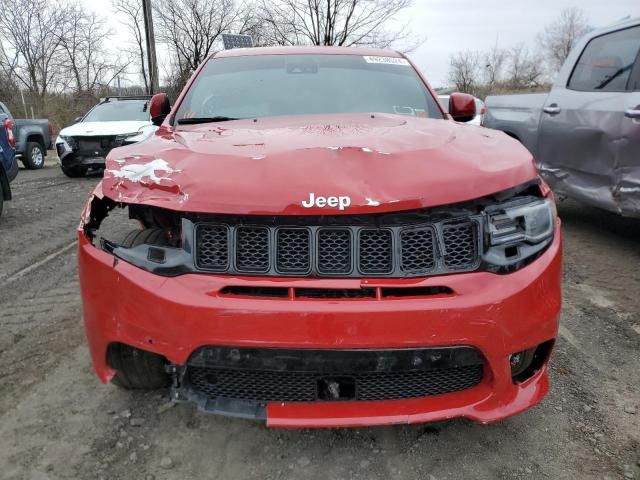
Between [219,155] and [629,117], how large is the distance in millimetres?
3604

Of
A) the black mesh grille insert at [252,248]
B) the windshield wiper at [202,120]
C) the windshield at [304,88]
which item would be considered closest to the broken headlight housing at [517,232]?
the black mesh grille insert at [252,248]

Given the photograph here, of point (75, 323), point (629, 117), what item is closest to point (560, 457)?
point (75, 323)

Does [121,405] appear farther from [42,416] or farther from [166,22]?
[166,22]

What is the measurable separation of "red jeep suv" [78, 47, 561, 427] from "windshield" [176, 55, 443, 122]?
1.07 m

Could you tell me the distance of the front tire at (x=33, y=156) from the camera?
1269cm

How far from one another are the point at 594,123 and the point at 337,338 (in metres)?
3.91

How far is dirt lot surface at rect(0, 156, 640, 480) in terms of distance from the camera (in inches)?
77.2

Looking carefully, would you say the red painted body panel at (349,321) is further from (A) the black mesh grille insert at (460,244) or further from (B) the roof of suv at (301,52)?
(B) the roof of suv at (301,52)

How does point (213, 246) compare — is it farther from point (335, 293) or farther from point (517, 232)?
point (517, 232)

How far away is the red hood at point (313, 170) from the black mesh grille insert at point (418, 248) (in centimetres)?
11

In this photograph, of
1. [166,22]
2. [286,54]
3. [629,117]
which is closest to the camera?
[286,54]

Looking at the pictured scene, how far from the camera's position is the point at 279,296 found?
171cm

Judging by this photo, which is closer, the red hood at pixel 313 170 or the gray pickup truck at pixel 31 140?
the red hood at pixel 313 170

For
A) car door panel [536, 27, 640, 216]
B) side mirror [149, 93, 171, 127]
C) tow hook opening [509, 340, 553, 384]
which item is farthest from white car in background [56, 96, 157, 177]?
tow hook opening [509, 340, 553, 384]
